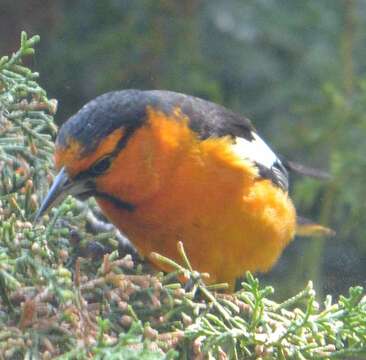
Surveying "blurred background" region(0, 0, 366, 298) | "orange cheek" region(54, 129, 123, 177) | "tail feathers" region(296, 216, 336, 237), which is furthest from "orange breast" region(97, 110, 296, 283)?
"blurred background" region(0, 0, 366, 298)

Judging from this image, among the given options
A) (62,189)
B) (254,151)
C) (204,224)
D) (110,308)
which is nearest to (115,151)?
(62,189)

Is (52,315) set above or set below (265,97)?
above

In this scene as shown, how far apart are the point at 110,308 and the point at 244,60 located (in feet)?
12.1

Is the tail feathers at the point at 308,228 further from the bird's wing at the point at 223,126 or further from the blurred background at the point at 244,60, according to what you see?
the blurred background at the point at 244,60

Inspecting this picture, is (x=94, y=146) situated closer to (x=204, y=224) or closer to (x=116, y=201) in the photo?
(x=116, y=201)

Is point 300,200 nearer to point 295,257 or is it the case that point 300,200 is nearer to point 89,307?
point 295,257

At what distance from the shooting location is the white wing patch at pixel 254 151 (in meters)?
3.97

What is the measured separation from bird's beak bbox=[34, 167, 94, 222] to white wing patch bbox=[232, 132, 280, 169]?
0.72m

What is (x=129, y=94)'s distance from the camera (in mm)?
A: 3742

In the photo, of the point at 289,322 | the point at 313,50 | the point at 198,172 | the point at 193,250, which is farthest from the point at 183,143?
the point at 313,50

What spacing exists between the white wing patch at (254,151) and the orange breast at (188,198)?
72 mm

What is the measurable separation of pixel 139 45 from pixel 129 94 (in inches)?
89.7

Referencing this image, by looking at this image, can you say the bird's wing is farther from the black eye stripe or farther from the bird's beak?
the bird's beak

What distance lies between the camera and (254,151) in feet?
13.6
